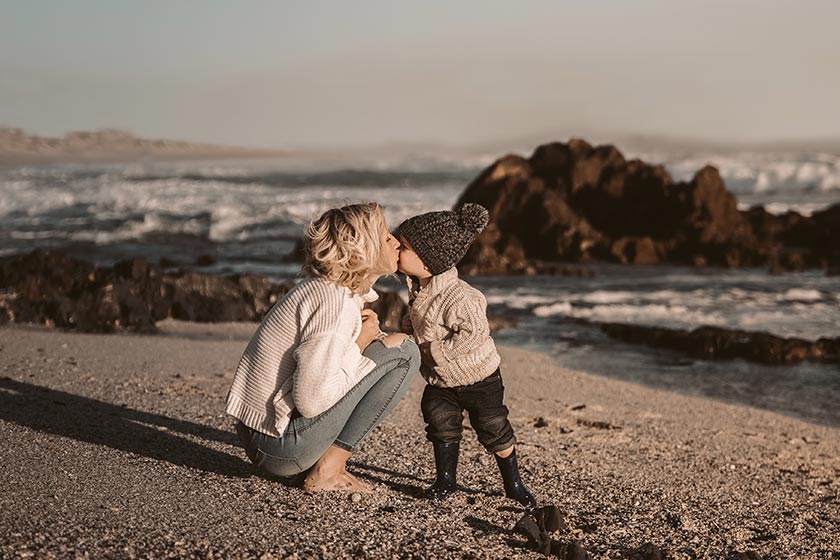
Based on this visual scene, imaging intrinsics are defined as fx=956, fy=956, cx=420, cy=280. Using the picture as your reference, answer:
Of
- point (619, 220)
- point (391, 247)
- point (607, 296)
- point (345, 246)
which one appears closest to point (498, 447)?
point (391, 247)

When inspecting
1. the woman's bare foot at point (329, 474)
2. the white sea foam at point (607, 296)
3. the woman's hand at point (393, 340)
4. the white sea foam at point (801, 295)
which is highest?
the woman's hand at point (393, 340)

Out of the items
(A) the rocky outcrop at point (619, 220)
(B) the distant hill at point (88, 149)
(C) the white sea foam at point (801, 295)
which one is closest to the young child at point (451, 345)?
(C) the white sea foam at point (801, 295)

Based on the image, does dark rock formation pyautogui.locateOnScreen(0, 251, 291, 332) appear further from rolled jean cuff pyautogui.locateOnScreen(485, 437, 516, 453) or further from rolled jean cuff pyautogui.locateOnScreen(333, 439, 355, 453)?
rolled jean cuff pyautogui.locateOnScreen(485, 437, 516, 453)

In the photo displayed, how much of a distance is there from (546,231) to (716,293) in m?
6.55

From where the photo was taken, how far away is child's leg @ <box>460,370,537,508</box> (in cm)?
419

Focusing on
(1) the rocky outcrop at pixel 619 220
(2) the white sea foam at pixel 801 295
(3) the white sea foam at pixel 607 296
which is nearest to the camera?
(3) the white sea foam at pixel 607 296

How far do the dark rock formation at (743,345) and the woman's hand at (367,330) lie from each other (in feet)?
21.7

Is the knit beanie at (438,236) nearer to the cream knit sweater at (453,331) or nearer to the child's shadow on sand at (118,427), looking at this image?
the cream knit sweater at (453,331)

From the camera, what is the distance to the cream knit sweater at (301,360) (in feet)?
A: 12.4

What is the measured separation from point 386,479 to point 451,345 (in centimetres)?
85

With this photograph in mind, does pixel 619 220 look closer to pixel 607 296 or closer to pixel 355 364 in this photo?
pixel 607 296

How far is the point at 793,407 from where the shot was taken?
798cm

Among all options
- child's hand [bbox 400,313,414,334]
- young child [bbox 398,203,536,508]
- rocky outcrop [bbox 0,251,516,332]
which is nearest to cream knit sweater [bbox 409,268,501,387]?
young child [bbox 398,203,536,508]

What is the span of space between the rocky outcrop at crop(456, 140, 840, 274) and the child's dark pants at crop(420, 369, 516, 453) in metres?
13.4
